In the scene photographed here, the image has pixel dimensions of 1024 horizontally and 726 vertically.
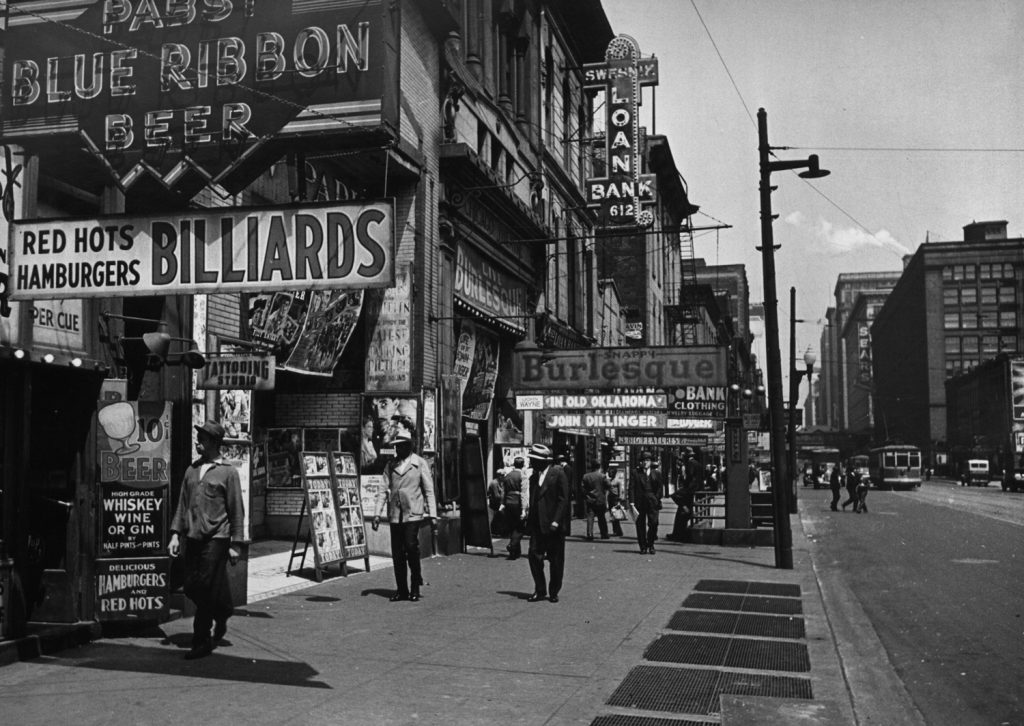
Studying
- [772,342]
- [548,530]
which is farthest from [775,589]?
[772,342]

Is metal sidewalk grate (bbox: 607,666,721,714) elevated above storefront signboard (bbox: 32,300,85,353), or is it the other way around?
storefront signboard (bbox: 32,300,85,353)

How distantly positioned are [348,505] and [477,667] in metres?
6.61

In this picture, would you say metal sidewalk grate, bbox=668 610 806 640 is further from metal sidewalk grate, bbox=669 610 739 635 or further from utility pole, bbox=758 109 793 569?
utility pole, bbox=758 109 793 569

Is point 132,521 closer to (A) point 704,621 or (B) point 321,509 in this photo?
(B) point 321,509

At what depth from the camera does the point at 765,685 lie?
7.59m

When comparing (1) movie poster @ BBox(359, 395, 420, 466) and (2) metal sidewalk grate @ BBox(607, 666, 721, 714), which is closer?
(2) metal sidewalk grate @ BBox(607, 666, 721, 714)

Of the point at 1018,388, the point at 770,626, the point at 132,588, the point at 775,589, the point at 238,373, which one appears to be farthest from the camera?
the point at 1018,388

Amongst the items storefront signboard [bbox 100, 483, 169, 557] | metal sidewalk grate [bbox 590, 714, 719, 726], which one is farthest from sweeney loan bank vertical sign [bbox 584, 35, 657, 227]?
metal sidewalk grate [bbox 590, 714, 719, 726]

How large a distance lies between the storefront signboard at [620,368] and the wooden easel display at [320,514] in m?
9.24

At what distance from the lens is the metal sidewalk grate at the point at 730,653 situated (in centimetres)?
840

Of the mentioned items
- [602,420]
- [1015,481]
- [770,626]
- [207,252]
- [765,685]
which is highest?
[207,252]

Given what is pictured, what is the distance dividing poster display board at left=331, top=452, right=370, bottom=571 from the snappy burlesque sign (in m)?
4.25

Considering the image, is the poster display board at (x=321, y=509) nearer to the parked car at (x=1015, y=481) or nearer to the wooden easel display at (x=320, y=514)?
the wooden easel display at (x=320, y=514)

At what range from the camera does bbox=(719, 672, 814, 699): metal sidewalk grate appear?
7.34 m
